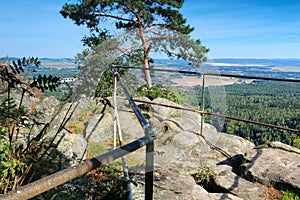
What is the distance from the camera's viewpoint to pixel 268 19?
2953 cm

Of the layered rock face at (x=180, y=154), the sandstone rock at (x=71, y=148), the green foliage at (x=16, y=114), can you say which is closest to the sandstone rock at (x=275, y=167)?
the layered rock face at (x=180, y=154)

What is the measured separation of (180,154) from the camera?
1973mm

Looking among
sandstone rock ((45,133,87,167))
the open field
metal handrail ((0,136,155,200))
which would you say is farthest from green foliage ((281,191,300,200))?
metal handrail ((0,136,155,200))

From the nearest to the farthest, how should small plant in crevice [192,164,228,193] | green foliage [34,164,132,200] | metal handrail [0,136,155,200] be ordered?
1. metal handrail [0,136,155,200]
2. green foliage [34,164,132,200]
3. small plant in crevice [192,164,228,193]

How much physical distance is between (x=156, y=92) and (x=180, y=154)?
653 mm

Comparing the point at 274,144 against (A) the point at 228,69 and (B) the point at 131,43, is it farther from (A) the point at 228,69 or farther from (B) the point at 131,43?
(B) the point at 131,43

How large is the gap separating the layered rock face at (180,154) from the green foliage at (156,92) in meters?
0.05

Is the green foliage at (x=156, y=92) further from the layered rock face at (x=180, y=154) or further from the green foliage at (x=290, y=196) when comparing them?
the green foliage at (x=290, y=196)

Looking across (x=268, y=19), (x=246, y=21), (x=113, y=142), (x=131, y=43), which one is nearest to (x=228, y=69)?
(x=131, y=43)

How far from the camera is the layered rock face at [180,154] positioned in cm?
166

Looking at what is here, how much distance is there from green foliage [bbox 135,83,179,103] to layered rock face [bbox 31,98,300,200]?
0.18 ft

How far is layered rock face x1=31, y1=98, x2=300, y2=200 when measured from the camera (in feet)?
5.45

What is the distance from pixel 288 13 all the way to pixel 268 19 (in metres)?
2.83

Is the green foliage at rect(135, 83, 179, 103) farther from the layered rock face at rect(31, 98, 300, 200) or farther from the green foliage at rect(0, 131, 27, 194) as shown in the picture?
the green foliage at rect(0, 131, 27, 194)
